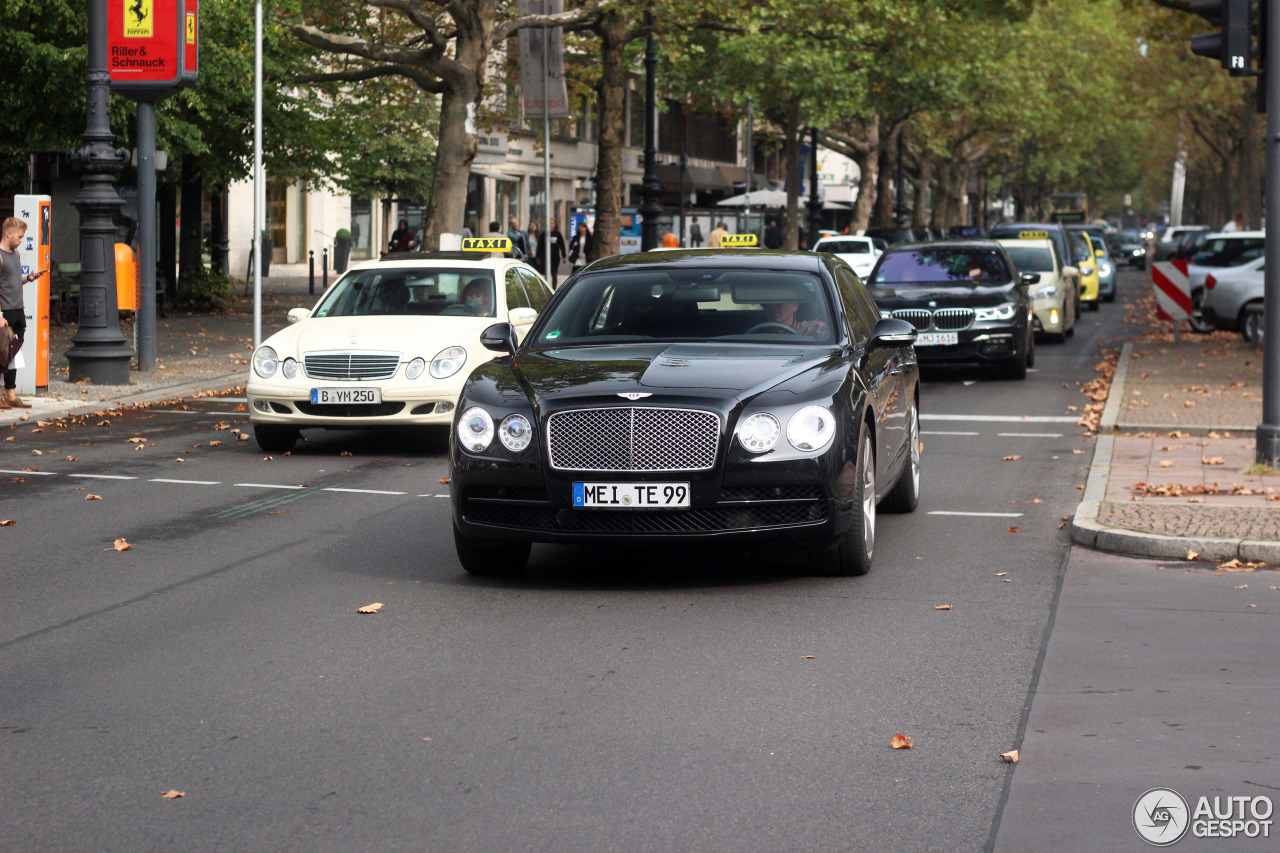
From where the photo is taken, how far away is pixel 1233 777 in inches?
205

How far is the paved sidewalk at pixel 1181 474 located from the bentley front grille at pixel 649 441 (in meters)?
2.75

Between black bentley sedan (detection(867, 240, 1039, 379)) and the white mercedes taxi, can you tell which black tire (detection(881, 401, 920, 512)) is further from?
black bentley sedan (detection(867, 240, 1039, 379))

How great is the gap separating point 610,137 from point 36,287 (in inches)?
723

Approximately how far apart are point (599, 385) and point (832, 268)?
229cm

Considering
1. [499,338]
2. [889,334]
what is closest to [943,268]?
[889,334]

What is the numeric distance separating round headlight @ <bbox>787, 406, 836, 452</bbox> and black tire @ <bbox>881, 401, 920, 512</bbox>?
244 cm

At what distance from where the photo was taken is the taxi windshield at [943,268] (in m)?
21.2

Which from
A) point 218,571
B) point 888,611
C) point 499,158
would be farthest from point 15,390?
point 499,158

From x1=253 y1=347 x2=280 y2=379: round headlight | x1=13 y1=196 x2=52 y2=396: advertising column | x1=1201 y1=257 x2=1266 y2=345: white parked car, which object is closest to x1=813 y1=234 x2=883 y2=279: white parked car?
x1=1201 y1=257 x2=1266 y2=345: white parked car

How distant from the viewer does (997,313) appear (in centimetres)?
2052

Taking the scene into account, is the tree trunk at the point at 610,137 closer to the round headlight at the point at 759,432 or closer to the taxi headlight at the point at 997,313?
the taxi headlight at the point at 997,313

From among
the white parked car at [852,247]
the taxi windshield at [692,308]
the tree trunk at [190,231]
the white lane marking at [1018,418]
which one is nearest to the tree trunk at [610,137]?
the white parked car at [852,247]

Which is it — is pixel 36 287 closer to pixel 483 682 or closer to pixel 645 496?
pixel 645 496

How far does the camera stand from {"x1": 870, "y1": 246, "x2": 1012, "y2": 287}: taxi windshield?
2122 cm
